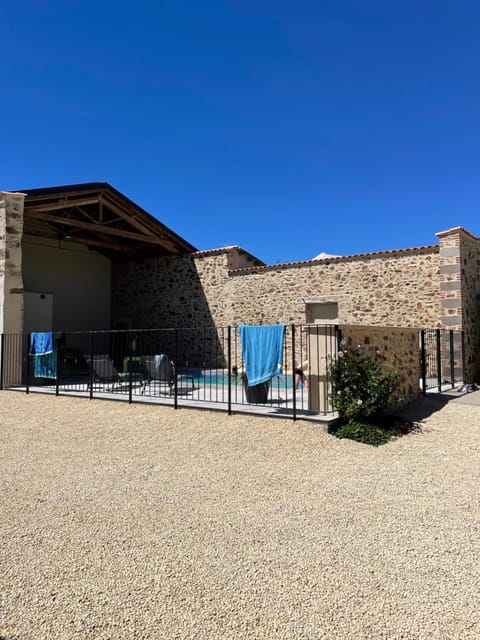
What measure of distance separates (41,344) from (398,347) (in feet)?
25.0

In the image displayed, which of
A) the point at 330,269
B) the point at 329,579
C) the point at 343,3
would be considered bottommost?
the point at 329,579

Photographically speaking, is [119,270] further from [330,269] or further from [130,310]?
[330,269]

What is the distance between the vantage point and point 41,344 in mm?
10102

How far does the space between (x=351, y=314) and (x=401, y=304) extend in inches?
56.4

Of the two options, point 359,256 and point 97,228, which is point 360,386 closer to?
point 359,256

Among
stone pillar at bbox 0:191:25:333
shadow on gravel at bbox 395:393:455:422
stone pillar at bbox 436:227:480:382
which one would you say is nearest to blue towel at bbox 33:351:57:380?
stone pillar at bbox 0:191:25:333

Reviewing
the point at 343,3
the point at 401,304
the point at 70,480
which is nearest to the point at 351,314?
the point at 401,304

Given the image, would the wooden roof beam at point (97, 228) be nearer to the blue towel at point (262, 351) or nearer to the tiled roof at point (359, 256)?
the tiled roof at point (359, 256)

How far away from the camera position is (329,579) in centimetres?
262

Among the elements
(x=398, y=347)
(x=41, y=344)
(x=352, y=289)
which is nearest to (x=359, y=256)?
(x=352, y=289)

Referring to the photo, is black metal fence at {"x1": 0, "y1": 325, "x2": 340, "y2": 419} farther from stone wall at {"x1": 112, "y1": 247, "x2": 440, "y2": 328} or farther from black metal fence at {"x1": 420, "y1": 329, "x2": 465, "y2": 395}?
black metal fence at {"x1": 420, "y1": 329, "x2": 465, "y2": 395}

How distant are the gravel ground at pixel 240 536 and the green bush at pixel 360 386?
52 centimetres

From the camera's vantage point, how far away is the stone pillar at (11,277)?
34.7ft

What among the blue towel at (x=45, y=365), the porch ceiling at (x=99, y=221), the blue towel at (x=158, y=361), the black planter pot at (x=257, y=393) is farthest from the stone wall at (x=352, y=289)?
the blue towel at (x=45, y=365)
